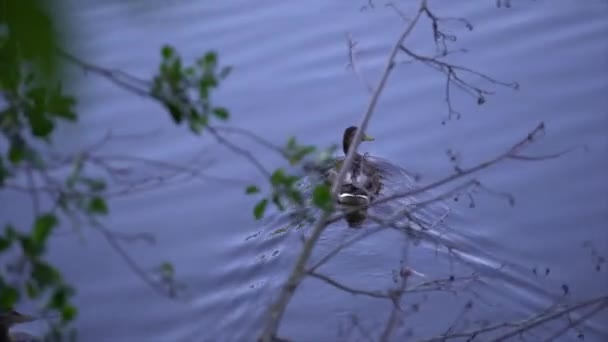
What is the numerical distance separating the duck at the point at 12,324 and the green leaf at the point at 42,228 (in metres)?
2.28

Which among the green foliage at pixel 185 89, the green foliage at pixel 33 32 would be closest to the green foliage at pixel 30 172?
the green foliage at pixel 185 89

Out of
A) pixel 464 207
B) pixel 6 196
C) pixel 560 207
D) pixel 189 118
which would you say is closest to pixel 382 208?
pixel 464 207

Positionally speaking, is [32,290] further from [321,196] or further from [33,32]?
[33,32]

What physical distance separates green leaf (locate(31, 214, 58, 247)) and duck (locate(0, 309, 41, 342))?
2.28m

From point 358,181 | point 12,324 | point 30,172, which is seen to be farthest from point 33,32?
point 30,172

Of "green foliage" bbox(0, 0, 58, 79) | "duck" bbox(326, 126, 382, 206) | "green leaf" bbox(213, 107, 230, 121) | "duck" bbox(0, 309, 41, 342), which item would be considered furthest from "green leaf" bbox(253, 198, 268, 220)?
"duck" bbox(326, 126, 382, 206)

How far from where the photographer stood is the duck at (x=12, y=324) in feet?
15.5

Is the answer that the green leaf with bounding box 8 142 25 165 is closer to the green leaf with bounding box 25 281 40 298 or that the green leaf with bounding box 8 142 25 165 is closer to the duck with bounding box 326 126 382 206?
the green leaf with bounding box 25 281 40 298

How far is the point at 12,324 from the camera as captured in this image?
5.05 m

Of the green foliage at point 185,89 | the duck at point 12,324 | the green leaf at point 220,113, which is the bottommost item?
the duck at point 12,324

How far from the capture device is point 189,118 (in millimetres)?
2893

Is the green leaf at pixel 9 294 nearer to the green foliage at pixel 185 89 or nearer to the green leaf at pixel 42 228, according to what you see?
the green leaf at pixel 42 228

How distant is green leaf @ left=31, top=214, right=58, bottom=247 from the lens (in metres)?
2.59

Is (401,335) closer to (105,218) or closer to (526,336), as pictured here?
(526,336)
